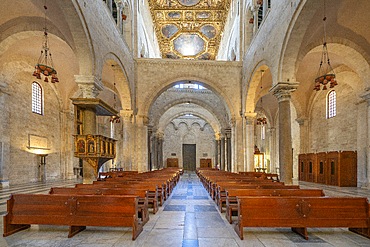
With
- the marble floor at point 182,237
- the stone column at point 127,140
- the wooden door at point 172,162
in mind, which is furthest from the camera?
the wooden door at point 172,162

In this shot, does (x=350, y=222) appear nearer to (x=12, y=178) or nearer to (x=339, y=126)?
(x=339, y=126)

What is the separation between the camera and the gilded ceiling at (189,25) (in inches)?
1062

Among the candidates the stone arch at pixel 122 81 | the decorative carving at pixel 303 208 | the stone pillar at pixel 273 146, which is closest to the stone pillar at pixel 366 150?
the decorative carving at pixel 303 208

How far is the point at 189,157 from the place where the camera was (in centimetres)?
3881

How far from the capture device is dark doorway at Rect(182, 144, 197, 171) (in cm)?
3859

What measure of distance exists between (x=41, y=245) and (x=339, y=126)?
17500mm

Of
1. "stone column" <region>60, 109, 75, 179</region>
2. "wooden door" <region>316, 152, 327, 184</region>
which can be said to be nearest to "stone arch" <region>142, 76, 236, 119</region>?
"stone column" <region>60, 109, 75, 179</region>

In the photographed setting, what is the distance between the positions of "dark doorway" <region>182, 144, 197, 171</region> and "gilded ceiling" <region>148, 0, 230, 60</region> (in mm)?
12855

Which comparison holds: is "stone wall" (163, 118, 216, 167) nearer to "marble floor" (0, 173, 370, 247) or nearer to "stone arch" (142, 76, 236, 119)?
"stone arch" (142, 76, 236, 119)

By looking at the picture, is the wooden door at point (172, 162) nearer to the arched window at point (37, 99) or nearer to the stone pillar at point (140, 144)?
the stone pillar at point (140, 144)

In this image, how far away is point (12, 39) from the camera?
37.8 feet

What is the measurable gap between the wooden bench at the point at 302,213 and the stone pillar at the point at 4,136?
13.0 metres

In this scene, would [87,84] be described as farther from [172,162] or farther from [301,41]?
[172,162]

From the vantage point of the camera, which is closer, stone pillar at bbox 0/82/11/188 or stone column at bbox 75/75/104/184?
stone column at bbox 75/75/104/184
